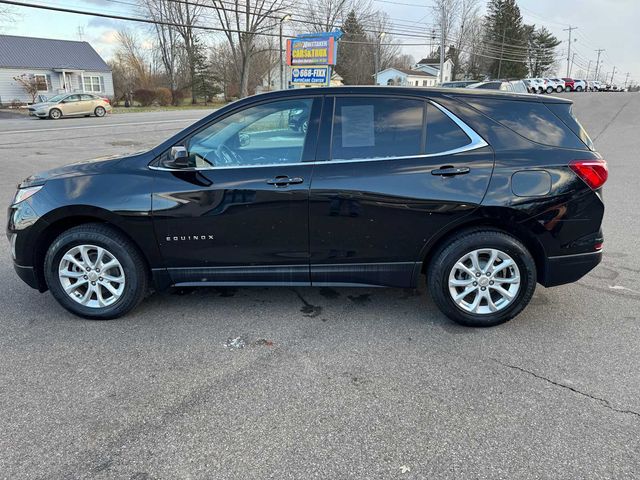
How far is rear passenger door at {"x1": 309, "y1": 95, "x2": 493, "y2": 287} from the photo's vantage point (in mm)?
3480

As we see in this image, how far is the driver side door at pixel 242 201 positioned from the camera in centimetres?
353

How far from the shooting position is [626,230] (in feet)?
20.5

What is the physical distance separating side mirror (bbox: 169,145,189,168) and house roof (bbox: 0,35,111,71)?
151ft

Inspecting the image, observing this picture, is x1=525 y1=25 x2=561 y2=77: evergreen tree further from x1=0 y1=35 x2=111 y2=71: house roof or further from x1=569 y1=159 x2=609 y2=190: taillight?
x1=569 y1=159 x2=609 y2=190: taillight

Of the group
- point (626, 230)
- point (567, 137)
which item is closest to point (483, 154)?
point (567, 137)

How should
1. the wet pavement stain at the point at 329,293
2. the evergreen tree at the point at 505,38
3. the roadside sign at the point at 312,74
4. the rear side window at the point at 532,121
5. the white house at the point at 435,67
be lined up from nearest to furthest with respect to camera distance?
1. the rear side window at the point at 532,121
2. the wet pavement stain at the point at 329,293
3. the roadside sign at the point at 312,74
4. the evergreen tree at the point at 505,38
5. the white house at the point at 435,67

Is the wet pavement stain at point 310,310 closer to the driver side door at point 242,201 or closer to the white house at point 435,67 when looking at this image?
the driver side door at point 242,201

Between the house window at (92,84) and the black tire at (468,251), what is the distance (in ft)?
164

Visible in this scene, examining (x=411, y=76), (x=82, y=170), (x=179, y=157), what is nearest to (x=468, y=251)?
(x=179, y=157)

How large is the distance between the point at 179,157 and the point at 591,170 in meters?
3.07

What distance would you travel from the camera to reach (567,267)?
143 inches

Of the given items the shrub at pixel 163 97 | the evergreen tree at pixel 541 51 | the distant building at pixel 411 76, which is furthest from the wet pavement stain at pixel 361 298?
the evergreen tree at pixel 541 51

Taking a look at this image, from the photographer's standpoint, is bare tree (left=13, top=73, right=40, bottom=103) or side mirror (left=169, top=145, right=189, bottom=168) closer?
side mirror (left=169, top=145, right=189, bottom=168)

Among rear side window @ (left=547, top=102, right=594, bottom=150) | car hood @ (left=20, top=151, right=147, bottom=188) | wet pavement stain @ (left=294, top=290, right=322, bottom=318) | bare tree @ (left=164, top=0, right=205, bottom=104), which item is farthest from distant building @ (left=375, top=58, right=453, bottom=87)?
car hood @ (left=20, top=151, right=147, bottom=188)
